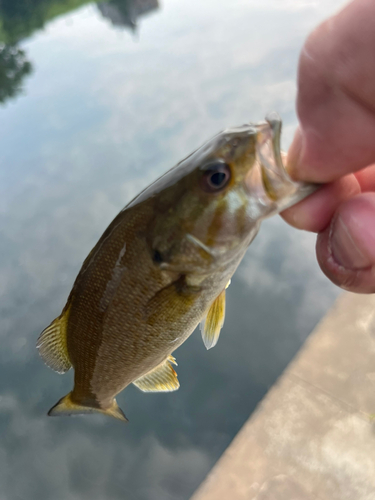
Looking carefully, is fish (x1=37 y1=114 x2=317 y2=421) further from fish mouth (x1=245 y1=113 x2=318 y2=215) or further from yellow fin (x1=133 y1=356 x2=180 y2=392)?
yellow fin (x1=133 y1=356 x2=180 y2=392)

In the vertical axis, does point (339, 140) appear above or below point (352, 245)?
above

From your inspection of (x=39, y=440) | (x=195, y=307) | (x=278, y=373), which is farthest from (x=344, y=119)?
(x=39, y=440)

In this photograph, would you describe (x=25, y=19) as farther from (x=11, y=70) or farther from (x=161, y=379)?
(x=161, y=379)

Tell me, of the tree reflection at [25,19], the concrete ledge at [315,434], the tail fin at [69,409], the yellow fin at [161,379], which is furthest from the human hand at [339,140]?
the tree reflection at [25,19]

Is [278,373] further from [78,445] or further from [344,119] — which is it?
[344,119]

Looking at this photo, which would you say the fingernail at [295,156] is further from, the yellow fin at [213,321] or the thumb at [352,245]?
the yellow fin at [213,321]

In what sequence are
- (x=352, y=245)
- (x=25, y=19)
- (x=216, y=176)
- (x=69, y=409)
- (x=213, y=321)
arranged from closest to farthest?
(x=216, y=176) → (x=352, y=245) → (x=213, y=321) → (x=69, y=409) → (x=25, y=19)

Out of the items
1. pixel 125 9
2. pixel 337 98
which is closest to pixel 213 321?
pixel 337 98

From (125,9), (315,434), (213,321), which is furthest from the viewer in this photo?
(125,9)
